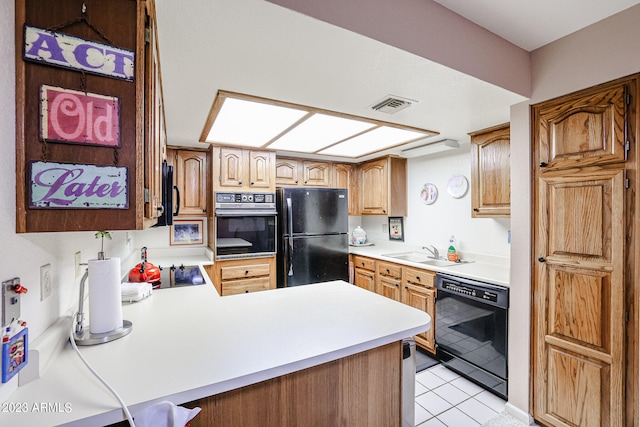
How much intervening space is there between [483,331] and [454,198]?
Result: 148 centimetres

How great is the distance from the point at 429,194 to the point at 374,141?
3.56 feet

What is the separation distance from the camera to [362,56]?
135 cm

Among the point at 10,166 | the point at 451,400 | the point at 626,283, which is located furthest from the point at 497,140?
the point at 10,166

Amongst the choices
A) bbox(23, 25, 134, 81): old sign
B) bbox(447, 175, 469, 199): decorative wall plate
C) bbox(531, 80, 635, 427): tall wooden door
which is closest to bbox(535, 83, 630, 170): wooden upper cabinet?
bbox(531, 80, 635, 427): tall wooden door

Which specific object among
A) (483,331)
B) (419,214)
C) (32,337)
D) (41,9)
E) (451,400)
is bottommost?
(451,400)

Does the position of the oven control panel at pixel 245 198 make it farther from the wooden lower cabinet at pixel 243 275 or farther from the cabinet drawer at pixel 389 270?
the cabinet drawer at pixel 389 270

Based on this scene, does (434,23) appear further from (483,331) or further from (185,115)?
(483,331)

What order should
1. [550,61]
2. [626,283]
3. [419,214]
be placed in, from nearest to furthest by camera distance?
[626,283] < [550,61] < [419,214]

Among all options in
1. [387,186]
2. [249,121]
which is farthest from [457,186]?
[249,121]

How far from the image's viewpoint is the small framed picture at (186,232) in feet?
11.1

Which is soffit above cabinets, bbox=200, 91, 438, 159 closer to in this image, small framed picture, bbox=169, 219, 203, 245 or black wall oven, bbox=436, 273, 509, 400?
small framed picture, bbox=169, 219, 203, 245

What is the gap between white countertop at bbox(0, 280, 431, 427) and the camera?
2.52ft

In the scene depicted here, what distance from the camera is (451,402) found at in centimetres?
212

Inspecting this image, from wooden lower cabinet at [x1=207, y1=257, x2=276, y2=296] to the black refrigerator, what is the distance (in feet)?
0.58
